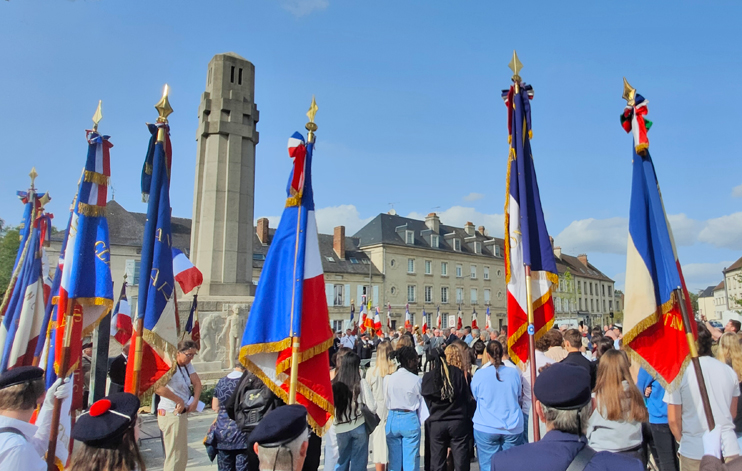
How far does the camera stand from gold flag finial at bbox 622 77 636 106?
4840mm

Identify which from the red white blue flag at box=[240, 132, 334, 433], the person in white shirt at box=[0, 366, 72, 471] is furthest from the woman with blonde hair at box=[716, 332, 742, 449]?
the person in white shirt at box=[0, 366, 72, 471]

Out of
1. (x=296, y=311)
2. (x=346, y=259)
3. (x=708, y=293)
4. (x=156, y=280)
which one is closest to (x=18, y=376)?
(x=296, y=311)

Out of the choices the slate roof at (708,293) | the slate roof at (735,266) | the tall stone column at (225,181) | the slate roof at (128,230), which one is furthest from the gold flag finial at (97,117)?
the slate roof at (708,293)

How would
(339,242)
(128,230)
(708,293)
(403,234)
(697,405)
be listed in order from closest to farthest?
(697,405) → (128,230) → (339,242) → (403,234) → (708,293)

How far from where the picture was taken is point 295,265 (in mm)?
4695

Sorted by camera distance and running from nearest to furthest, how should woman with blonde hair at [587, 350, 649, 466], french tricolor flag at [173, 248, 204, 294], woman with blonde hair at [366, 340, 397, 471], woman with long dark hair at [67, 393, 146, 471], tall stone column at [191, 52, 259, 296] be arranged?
1. woman with long dark hair at [67, 393, 146, 471]
2. woman with blonde hair at [587, 350, 649, 466]
3. woman with blonde hair at [366, 340, 397, 471]
4. french tricolor flag at [173, 248, 204, 294]
5. tall stone column at [191, 52, 259, 296]

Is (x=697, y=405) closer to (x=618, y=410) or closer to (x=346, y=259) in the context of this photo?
(x=618, y=410)

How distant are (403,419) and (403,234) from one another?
43.2 m

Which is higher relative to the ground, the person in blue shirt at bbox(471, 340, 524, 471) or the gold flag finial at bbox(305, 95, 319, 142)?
the gold flag finial at bbox(305, 95, 319, 142)

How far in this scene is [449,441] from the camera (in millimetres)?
5352

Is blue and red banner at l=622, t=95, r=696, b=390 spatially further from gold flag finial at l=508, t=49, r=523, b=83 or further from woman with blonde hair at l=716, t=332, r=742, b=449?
gold flag finial at l=508, t=49, r=523, b=83

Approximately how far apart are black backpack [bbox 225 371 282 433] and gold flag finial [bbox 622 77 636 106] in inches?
173

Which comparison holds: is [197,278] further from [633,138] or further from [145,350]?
[633,138]

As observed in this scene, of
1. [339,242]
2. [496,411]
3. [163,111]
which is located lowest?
[496,411]
